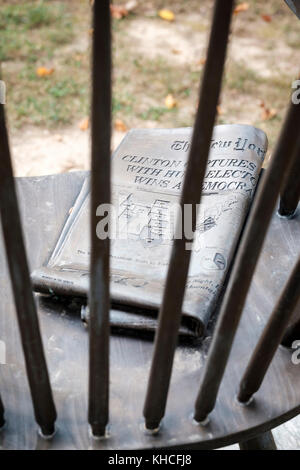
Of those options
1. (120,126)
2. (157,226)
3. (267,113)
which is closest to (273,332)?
(157,226)

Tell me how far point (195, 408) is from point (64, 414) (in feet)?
0.51

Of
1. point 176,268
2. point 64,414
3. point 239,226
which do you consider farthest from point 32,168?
point 176,268

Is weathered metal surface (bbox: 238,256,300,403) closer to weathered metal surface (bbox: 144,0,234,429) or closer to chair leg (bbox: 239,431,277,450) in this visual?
weathered metal surface (bbox: 144,0,234,429)

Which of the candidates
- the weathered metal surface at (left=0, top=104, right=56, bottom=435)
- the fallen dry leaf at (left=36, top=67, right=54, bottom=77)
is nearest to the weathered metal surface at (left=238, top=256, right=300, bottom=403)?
the weathered metal surface at (left=0, top=104, right=56, bottom=435)

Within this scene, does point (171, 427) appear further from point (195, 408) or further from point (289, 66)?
point (289, 66)

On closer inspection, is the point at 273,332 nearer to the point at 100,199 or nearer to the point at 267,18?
the point at 100,199

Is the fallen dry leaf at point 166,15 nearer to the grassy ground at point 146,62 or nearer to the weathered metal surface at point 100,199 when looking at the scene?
the grassy ground at point 146,62

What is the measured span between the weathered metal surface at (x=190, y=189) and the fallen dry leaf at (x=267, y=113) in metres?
1.79

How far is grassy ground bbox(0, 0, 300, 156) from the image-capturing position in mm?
2191

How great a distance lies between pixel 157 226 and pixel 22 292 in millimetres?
431

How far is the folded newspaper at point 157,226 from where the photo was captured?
2.42 feet

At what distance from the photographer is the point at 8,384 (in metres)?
0.67

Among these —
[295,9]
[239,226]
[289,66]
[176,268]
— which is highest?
[295,9]

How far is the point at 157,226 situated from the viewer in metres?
0.88
